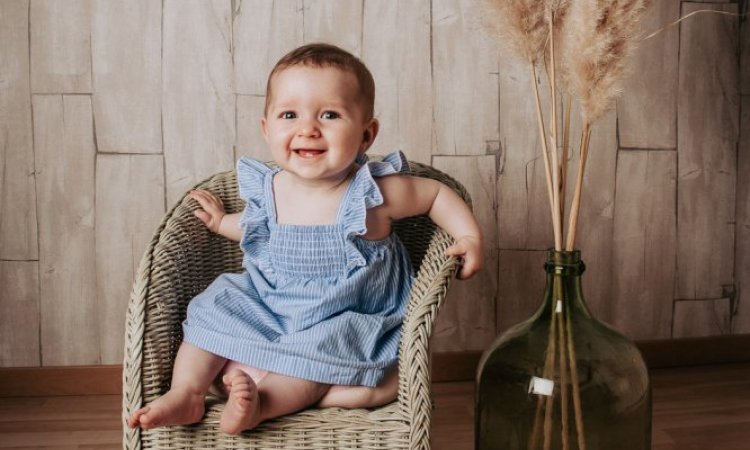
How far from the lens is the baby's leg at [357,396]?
1.32 meters

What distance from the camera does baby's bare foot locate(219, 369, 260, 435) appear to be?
117cm

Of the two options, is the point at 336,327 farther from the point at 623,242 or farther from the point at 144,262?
the point at 623,242

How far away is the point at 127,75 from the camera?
1.94m

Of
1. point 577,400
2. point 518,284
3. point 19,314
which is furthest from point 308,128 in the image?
point 19,314

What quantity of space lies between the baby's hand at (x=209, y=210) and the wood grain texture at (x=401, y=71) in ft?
1.90

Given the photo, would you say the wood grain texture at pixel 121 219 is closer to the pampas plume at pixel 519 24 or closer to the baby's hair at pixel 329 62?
the baby's hair at pixel 329 62

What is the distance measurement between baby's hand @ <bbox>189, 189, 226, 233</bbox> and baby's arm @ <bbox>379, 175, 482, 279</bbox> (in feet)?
1.28

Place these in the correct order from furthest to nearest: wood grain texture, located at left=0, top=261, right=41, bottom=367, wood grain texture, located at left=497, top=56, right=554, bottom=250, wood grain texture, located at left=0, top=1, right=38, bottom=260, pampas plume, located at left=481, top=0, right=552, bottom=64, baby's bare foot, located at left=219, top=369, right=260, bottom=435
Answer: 1. wood grain texture, located at left=497, top=56, right=554, bottom=250
2. wood grain texture, located at left=0, top=261, right=41, bottom=367
3. wood grain texture, located at left=0, top=1, right=38, bottom=260
4. pampas plume, located at left=481, top=0, right=552, bottom=64
5. baby's bare foot, located at left=219, top=369, right=260, bottom=435

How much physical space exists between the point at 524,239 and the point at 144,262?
3.90 feet

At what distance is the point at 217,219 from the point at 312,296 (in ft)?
1.06

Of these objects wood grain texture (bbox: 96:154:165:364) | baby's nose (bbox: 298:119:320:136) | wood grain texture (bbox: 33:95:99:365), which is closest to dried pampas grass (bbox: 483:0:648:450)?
baby's nose (bbox: 298:119:320:136)

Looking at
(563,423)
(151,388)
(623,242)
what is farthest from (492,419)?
(623,242)

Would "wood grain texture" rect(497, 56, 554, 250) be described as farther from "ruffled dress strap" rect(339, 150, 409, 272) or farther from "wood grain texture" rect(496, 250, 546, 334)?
"ruffled dress strap" rect(339, 150, 409, 272)

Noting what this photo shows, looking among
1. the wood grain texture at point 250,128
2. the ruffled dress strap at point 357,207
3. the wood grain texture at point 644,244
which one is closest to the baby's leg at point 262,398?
the ruffled dress strap at point 357,207
